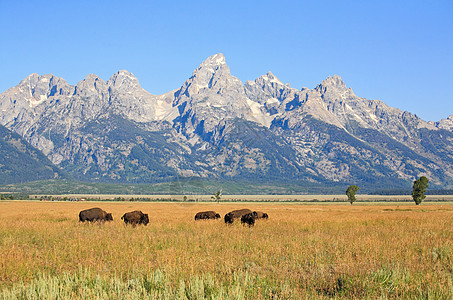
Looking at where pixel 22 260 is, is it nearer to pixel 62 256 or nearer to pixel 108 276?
pixel 62 256

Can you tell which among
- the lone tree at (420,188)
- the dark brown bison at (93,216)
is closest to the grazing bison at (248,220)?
the dark brown bison at (93,216)

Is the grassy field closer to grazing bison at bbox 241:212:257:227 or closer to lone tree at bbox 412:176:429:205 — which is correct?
grazing bison at bbox 241:212:257:227

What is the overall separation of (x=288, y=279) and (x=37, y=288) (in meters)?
6.87

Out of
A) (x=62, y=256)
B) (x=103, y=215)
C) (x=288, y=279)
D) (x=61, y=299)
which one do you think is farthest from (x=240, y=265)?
(x=103, y=215)

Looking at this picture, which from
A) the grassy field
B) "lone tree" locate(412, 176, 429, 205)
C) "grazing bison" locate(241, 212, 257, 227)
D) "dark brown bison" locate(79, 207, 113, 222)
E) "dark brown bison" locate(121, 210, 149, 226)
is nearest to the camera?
the grassy field

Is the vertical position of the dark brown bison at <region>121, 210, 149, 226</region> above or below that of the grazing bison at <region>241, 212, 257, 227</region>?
below

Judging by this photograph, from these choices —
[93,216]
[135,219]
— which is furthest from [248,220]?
[93,216]

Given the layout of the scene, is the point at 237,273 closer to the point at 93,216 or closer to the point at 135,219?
the point at 135,219

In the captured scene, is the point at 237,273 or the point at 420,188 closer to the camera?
the point at 237,273

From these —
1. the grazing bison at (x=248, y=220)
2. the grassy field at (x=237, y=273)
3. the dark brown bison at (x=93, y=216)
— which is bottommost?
the dark brown bison at (x=93, y=216)

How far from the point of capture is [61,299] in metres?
9.09

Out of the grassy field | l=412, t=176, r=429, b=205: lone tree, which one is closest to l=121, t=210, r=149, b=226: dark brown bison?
the grassy field

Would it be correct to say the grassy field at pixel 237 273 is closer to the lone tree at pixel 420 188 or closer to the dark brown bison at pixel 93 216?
the dark brown bison at pixel 93 216

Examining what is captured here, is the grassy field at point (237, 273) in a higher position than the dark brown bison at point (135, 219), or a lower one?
higher
